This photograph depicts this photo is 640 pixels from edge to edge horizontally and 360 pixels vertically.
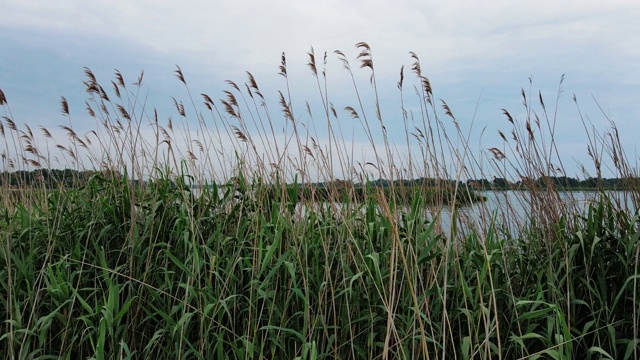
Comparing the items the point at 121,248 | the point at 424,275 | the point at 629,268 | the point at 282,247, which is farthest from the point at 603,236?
the point at 121,248

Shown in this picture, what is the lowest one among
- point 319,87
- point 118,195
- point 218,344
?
point 218,344

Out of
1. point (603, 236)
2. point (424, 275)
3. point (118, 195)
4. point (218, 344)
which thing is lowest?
point (218, 344)

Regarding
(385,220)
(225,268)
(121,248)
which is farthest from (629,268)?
(121,248)

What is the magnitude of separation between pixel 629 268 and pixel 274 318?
216cm

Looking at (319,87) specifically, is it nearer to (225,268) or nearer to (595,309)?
(225,268)

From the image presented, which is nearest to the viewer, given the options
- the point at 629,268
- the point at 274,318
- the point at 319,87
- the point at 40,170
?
the point at 274,318

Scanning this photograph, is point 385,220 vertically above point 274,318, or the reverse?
point 385,220

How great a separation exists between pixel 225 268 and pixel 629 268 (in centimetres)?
247

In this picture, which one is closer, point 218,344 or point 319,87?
point 218,344

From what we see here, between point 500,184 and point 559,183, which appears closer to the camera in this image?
point 559,183

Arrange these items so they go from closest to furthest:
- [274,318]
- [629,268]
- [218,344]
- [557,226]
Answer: [218,344], [274,318], [629,268], [557,226]

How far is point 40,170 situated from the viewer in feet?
20.1

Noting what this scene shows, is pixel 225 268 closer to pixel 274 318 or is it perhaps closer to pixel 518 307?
pixel 274 318

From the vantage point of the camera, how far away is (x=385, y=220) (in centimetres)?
354
